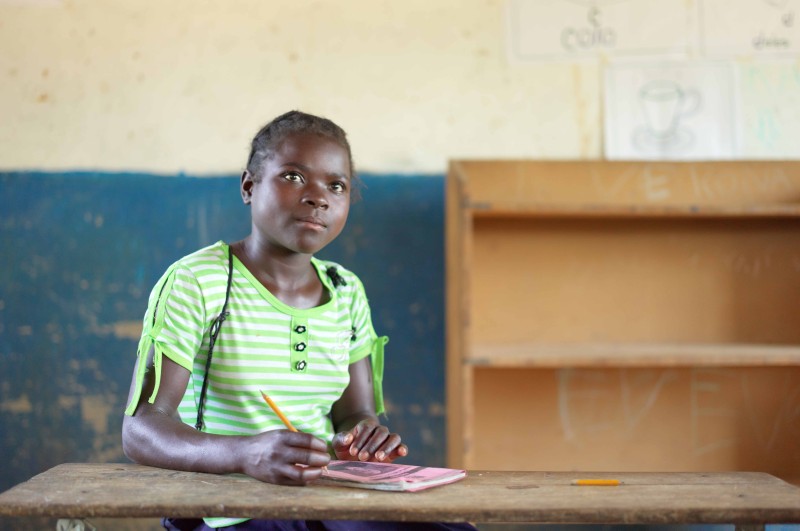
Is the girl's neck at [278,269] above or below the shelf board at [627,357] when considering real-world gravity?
above

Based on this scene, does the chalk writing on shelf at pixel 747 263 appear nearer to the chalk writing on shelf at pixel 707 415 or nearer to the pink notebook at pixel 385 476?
the chalk writing on shelf at pixel 707 415

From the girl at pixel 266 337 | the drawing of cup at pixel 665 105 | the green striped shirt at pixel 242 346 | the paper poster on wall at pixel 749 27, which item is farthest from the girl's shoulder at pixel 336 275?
the paper poster on wall at pixel 749 27

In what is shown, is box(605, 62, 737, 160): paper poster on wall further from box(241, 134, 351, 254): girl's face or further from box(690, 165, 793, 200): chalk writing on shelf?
box(241, 134, 351, 254): girl's face

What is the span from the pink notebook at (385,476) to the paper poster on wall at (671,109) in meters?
1.51

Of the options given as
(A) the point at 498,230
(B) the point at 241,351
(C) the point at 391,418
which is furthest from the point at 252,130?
(B) the point at 241,351

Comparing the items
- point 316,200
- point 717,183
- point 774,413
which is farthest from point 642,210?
point 316,200

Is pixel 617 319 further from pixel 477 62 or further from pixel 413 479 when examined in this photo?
pixel 413 479

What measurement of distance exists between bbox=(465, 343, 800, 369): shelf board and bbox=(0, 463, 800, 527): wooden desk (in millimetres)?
778

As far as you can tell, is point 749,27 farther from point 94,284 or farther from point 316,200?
point 94,284

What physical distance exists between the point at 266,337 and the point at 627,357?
3.38ft

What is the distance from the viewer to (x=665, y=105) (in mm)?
2570

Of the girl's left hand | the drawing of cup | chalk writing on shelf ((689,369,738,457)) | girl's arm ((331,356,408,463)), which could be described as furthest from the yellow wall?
the girl's left hand

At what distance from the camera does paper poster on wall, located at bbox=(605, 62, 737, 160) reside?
257 cm

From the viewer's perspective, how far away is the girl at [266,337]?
142 cm
